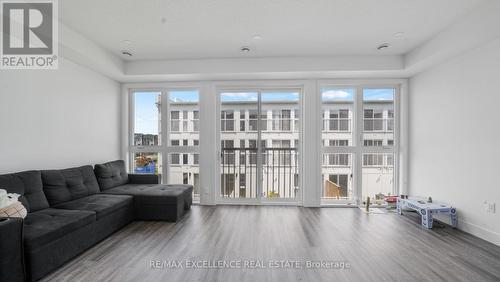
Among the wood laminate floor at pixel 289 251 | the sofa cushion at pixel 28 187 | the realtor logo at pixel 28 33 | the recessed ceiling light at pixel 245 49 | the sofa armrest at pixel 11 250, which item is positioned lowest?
the wood laminate floor at pixel 289 251

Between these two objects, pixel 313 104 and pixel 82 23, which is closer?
pixel 82 23

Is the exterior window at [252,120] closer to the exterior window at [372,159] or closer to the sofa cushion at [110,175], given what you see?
the exterior window at [372,159]

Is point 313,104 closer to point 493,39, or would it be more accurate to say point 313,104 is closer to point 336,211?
point 336,211

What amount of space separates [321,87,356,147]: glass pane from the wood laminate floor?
1.53m

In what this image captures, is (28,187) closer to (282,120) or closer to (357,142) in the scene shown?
(282,120)

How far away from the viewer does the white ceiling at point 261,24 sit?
7.79ft

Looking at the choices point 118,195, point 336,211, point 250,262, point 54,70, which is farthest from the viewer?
point 336,211

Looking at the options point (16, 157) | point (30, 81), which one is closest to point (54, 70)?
point (30, 81)

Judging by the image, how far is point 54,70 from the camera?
3.04 metres

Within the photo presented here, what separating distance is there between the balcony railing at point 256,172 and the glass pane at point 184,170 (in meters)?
0.57

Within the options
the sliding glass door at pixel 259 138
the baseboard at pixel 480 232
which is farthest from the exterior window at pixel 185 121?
the baseboard at pixel 480 232

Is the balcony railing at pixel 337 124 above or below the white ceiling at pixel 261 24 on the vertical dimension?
below

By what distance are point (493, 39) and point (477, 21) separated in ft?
1.35

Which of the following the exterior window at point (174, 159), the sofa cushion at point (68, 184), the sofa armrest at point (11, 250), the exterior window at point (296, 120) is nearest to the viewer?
the sofa armrest at point (11, 250)
